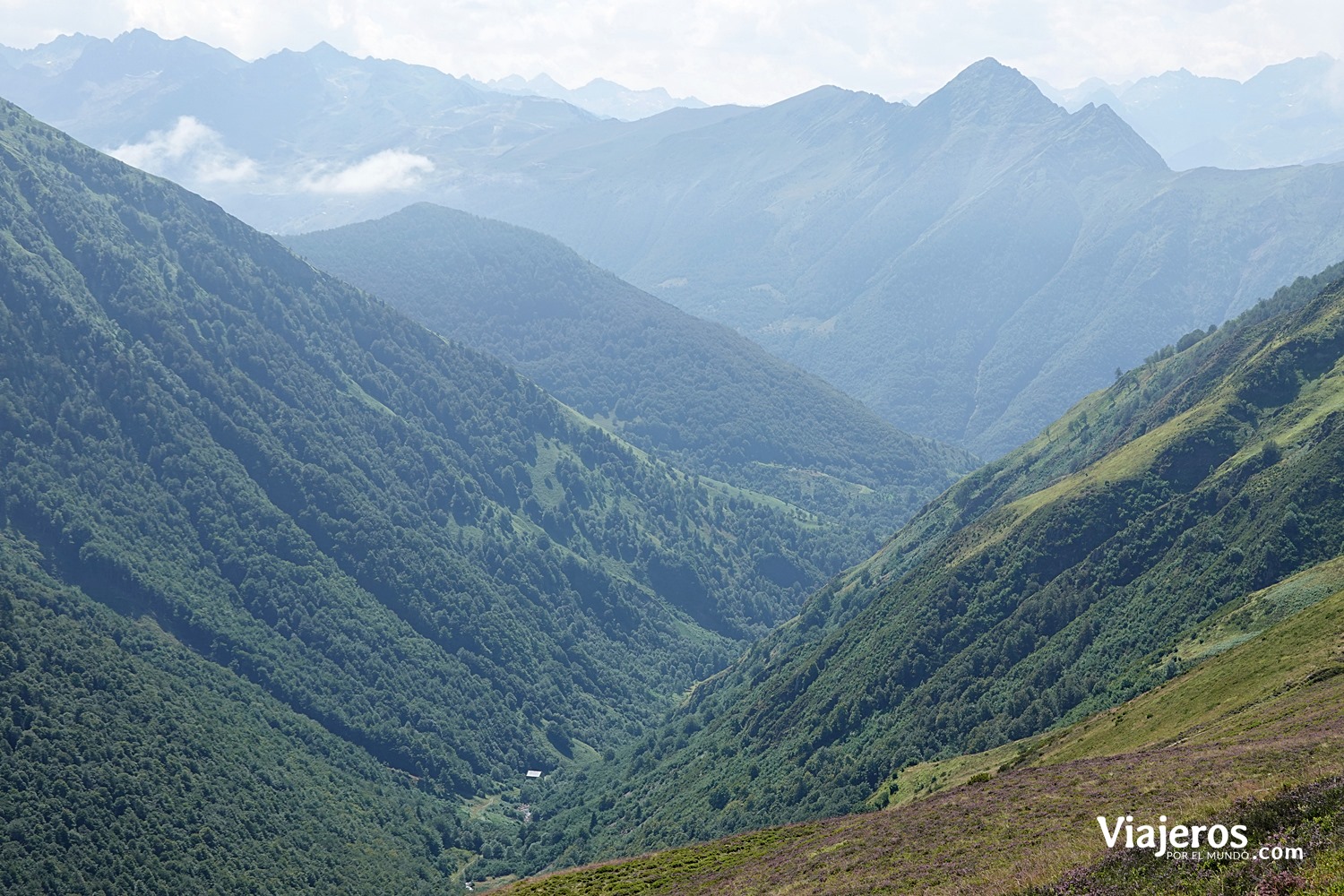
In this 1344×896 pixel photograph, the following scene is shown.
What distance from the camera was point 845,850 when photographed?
84.8 meters

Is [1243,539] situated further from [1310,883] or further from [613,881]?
[1310,883]

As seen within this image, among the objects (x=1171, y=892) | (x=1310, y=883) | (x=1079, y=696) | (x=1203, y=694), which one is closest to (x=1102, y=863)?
(x=1171, y=892)

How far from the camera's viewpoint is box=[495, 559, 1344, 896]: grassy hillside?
1945 inches

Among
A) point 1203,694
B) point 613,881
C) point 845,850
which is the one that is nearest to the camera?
point 845,850

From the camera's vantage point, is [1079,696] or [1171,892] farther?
[1079,696]

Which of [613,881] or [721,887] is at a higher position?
[721,887]

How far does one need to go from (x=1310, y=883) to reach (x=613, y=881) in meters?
71.1

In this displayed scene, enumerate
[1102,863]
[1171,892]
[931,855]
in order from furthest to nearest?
1. [931,855]
2. [1102,863]
3. [1171,892]

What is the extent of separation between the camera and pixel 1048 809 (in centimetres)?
7669

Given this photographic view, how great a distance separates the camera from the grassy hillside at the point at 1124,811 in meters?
49.4

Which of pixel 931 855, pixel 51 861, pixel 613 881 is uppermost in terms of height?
pixel 931 855

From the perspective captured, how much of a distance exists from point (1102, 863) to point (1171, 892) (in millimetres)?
5533

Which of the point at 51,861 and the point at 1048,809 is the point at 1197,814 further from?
the point at 51,861

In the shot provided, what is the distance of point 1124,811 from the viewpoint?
219ft
